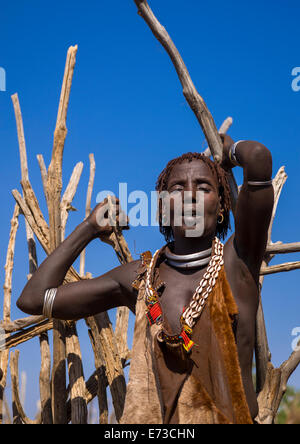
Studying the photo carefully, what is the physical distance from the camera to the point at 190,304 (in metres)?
2.75

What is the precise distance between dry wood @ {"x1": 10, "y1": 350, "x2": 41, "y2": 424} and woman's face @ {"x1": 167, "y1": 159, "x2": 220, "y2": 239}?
272 cm

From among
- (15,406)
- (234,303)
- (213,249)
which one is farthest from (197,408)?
(15,406)

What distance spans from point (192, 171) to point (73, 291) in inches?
37.4

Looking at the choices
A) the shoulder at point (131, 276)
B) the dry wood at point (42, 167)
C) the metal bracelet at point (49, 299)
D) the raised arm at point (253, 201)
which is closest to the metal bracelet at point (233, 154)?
the raised arm at point (253, 201)

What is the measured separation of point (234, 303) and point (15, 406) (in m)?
3.10

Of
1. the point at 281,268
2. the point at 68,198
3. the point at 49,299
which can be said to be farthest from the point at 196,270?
the point at 68,198

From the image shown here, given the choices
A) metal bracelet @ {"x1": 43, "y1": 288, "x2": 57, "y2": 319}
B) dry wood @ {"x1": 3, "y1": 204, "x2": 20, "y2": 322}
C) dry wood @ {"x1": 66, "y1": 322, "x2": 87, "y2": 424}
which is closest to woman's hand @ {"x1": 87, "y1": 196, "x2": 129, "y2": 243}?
metal bracelet @ {"x1": 43, "y1": 288, "x2": 57, "y2": 319}

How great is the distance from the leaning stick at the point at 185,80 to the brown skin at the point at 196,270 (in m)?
0.42

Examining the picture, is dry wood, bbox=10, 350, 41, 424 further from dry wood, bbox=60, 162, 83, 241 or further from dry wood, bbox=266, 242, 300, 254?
dry wood, bbox=266, 242, 300, 254

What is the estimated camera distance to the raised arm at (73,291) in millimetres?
3141

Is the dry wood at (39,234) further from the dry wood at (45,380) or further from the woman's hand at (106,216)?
the woman's hand at (106,216)

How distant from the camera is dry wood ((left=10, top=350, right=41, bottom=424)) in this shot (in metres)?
4.85

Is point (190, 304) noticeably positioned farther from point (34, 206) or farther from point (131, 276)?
point (34, 206)
